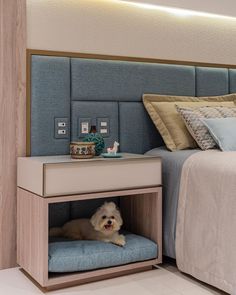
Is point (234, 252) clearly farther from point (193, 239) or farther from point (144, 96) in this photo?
point (144, 96)

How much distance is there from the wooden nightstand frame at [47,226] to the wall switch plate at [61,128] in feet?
1.47

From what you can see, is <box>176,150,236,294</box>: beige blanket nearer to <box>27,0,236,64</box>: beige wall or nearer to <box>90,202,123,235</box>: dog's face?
<box>90,202,123,235</box>: dog's face

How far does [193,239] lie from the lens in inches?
90.0

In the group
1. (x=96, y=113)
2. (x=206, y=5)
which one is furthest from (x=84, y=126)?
(x=206, y=5)

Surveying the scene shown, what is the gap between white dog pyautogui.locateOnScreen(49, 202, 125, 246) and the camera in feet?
7.93

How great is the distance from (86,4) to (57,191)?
4.44ft

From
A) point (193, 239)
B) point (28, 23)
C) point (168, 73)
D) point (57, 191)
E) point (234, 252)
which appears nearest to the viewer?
point (234, 252)

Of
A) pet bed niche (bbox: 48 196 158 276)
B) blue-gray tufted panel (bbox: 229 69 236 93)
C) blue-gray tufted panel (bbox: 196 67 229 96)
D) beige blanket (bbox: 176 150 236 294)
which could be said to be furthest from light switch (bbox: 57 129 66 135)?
blue-gray tufted panel (bbox: 229 69 236 93)

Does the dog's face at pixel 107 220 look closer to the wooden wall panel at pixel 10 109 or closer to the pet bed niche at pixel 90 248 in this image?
the pet bed niche at pixel 90 248

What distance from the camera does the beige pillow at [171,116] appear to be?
277 centimetres

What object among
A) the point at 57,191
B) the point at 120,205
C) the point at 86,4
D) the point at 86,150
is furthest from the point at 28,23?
the point at 120,205

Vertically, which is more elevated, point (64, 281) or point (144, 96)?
point (144, 96)

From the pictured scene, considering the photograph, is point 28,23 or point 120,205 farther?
point 120,205

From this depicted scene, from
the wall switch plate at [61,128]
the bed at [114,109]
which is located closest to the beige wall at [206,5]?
the bed at [114,109]
